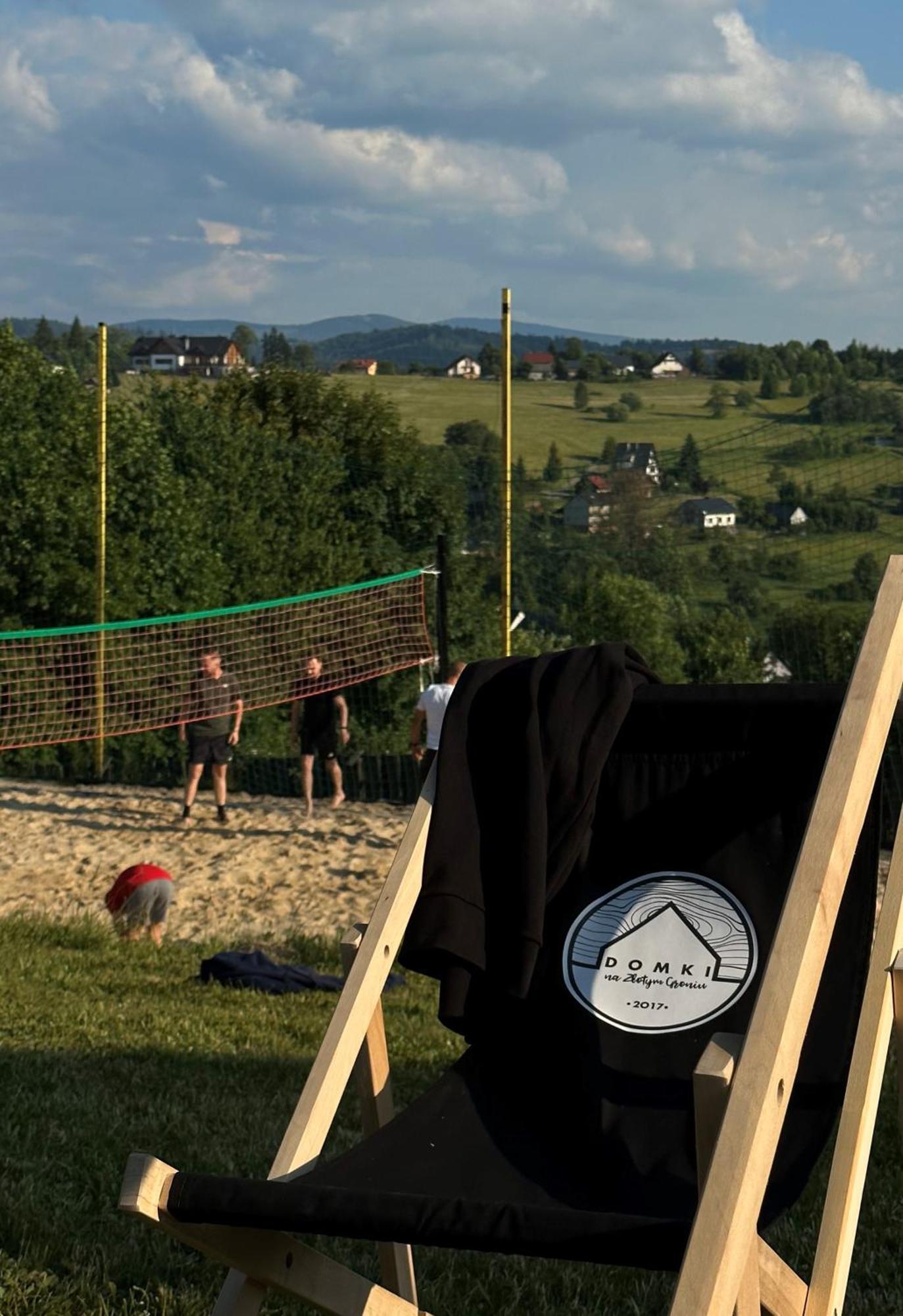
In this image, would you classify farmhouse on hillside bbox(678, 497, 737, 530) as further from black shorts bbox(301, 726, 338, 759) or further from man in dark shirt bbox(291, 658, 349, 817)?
black shorts bbox(301, 726, 338, 759)

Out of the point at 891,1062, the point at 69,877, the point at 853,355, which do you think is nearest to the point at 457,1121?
the point at 891,1062

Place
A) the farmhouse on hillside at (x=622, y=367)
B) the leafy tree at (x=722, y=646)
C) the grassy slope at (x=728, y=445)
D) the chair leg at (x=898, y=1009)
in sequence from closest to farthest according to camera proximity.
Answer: the chair leg at (x=898, y=1009) → the grassy slope at (x=728, y=445) → the leafy tree at (x=722, y=646) → the farmhouse on hillside at (x=622, y=367)

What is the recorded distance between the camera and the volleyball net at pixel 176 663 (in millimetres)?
13938

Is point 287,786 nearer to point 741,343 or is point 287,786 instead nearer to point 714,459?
point 714,459

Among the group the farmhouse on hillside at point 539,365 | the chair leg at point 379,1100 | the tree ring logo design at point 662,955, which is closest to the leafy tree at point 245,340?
the farmhouse on hillside at point 539,365

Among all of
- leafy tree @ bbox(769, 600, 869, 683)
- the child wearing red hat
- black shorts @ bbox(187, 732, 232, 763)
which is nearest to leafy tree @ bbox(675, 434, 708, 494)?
leafy tree @ bbox(769, 600, 869, 683)

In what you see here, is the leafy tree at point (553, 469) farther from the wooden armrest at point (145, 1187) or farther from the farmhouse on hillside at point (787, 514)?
the wooden armrest at point (145, 1187)

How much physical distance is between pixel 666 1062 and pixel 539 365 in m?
16.0

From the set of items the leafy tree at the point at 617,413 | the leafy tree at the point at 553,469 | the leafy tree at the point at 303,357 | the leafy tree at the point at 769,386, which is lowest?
the leafy tree at the point at 553,469

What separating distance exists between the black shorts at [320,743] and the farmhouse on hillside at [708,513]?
11.5ft

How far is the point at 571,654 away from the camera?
3.15 m

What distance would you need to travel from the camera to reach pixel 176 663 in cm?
1480

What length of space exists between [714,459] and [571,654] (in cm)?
1030

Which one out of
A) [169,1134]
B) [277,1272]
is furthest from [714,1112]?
[169,1134]
